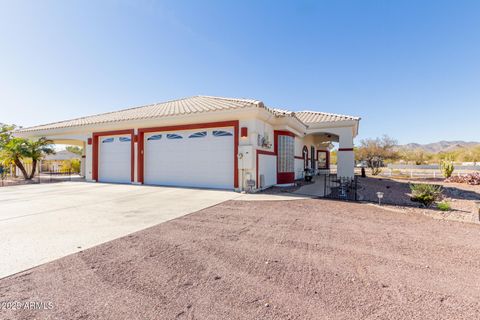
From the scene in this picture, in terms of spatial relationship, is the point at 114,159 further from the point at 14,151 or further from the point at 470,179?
the point at 470,179

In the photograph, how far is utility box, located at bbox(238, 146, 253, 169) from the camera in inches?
428

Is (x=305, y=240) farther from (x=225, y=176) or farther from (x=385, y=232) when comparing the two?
(x=225, y=176)

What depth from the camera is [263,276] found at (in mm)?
3143

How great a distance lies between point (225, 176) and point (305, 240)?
25.4 ft

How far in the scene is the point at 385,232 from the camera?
514 cm

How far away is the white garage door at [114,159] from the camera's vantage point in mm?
15109

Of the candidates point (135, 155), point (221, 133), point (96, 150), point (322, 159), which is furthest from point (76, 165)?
point (322, 159)

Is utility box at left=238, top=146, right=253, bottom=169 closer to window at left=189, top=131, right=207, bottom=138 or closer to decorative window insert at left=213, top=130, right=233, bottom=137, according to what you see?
decorative window insert at left=213, top=130, right=233, bottom=137

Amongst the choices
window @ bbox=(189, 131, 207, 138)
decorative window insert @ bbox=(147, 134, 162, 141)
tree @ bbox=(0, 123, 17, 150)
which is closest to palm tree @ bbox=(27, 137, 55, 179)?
tree @ bbox=(0, 123, 17, 150)

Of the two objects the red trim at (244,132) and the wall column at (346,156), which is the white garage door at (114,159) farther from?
the wall column at (346,156)

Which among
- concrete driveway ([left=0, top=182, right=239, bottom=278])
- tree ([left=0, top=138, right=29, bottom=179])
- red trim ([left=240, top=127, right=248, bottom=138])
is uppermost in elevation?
red trim ([left=240, top=127, right=248, bottom=138])

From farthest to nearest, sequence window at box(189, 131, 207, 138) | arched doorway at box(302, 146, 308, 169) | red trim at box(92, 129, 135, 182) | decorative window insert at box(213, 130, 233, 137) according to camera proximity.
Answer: arched doorway at box(302, 146, 308, 169) < red trim at box(92, 129, 135, 182) < window at box(189, 131, 207, 138) < decorative window insert at box(213, 130, 233, 137)

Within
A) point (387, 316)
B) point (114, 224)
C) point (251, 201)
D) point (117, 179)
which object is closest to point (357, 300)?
point (387, 316)

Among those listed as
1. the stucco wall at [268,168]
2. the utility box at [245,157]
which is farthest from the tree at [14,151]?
the stucco wall at [268,168]
